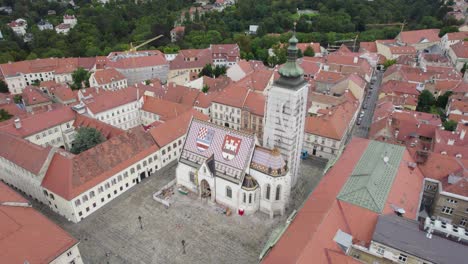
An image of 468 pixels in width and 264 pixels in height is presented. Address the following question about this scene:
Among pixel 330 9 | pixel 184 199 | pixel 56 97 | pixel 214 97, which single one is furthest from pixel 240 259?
pixel 330 9

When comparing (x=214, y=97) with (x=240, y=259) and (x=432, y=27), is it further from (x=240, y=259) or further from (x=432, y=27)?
(x=432, y=27)

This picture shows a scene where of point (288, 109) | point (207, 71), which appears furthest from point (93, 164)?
point (207, 71)

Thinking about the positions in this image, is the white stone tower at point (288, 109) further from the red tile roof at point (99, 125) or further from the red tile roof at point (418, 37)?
the red tile roof at point (418, 37)

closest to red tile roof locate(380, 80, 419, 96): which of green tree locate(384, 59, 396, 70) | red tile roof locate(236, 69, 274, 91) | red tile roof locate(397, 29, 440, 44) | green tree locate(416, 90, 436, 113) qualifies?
green tree locate(416, 90, 436, 113)

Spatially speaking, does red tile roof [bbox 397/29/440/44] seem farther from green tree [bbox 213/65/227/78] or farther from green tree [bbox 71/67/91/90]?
green tree [bbox 71/67/91/90]

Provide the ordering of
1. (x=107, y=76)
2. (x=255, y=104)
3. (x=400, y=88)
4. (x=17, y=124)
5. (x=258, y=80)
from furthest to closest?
(x=107, y=76), (x=258, y=80), (x=400, y=88), (x=255, y=104), (x=17, y=124)

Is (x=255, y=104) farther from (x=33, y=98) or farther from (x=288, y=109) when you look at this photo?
(x=33, y=98)
